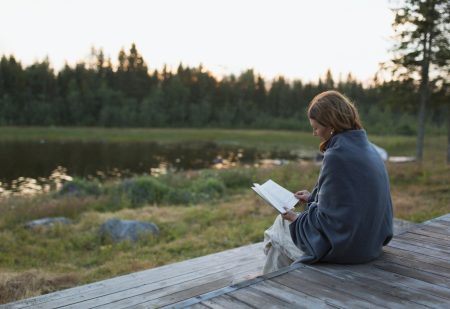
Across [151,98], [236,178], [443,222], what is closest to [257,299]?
[443,222]

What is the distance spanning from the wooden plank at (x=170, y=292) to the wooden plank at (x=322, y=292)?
1.35 m

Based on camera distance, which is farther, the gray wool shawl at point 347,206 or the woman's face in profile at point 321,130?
the woman's face in profile at point 321,130

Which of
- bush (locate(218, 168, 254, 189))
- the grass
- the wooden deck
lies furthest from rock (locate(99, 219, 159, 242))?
bush (locate(218, 168, 254, 189))

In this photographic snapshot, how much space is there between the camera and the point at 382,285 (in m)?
2.82

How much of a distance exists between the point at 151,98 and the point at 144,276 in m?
63.9

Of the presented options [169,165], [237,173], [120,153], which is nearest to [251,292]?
[237,173]

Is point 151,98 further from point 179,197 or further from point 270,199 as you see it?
point 270,199

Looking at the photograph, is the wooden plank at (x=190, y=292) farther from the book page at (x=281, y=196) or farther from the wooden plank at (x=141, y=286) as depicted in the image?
the book page at (x=281, y=196)

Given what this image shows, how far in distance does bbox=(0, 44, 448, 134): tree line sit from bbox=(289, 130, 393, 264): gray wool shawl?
178ft

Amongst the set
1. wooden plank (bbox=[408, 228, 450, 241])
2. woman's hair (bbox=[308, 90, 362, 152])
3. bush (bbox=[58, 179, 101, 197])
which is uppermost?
woman's hair (bbox=[308, 90, 362, 152])

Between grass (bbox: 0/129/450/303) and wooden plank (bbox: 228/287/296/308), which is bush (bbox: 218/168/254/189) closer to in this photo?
grass (bbox: 0/129/450/303)

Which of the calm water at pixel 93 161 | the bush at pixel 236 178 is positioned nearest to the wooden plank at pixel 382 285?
the bush at pixel 236 178

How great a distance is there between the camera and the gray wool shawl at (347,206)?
9.42 feet

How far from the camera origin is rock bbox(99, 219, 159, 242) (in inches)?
292
